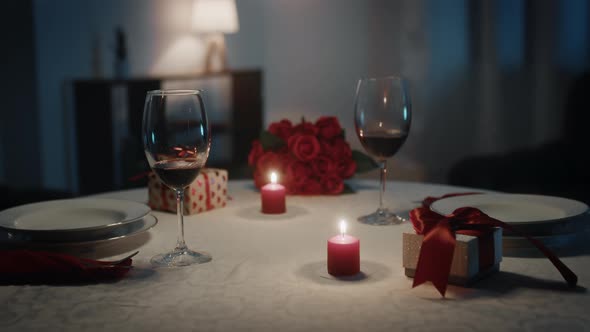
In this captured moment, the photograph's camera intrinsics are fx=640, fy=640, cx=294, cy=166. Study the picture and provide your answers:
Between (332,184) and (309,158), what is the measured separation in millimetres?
79

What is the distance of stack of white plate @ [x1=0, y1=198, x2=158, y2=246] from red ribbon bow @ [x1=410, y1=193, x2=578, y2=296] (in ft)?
1.47

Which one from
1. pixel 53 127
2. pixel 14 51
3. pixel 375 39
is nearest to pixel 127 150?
pixel 53 127

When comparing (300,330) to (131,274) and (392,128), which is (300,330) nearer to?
(131,274)

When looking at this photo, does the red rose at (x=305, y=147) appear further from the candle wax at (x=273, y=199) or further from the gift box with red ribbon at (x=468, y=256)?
the gift box with red ribbon at (x=468, y=256)

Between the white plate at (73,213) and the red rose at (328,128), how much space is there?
0.51 metres

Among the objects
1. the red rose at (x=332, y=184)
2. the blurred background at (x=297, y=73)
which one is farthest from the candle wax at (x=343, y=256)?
the blurred background at (x=297, y=73)

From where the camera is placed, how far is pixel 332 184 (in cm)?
145

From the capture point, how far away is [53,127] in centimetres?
381

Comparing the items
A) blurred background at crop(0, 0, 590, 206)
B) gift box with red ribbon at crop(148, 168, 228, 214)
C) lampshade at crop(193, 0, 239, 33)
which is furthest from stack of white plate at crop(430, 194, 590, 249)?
lampshade at crop(193, 0, 239, 33)

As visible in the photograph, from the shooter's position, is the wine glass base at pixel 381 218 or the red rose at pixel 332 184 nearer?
the wine glass base at pixel 381 218

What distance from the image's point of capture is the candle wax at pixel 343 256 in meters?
0.84

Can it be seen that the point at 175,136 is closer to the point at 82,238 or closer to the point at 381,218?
the point at 82,238

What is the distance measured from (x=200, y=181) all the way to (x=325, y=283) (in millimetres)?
515

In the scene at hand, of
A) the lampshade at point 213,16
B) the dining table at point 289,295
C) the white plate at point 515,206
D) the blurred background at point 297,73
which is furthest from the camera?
the lampshade at point 213,16
